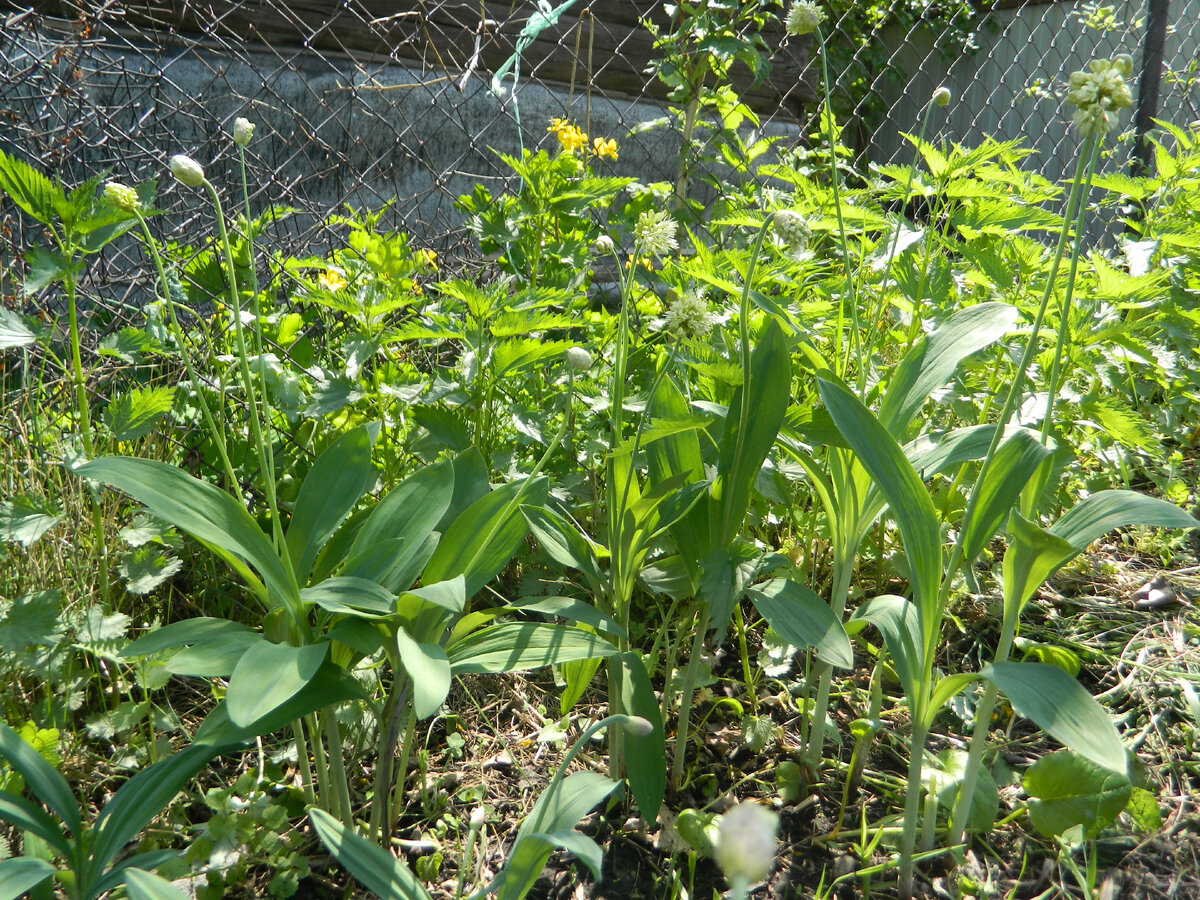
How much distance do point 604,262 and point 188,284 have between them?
5.50 feet

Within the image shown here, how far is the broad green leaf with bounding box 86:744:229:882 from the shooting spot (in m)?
0.88

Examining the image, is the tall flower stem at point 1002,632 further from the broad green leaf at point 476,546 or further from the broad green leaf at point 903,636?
the broad green leaf at point 476,546

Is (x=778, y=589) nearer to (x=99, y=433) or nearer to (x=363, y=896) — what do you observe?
(x=363, y=896)

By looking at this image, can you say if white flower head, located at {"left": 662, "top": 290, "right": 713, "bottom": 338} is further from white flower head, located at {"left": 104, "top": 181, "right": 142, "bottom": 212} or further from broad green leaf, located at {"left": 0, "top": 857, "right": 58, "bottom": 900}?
broad green leaf, located at {"left": 0, "top": 857, "right": 58, "bottom": 900}

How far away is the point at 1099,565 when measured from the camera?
5.88ft

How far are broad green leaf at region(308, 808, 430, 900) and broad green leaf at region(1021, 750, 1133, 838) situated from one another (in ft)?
2.59

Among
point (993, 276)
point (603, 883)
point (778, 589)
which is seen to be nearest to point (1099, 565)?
point (993, 276)

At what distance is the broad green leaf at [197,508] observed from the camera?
0.92 m

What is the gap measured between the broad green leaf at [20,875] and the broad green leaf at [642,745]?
1.99 feet

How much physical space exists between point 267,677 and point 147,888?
0.68 ft

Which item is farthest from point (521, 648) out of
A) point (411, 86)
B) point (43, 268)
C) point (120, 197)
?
point (411, 86)

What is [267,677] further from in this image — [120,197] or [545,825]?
[120,197]

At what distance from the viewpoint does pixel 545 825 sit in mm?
883

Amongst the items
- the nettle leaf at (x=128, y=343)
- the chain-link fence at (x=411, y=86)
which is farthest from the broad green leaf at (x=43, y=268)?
the chain-link fence at (x=411, y=86)
